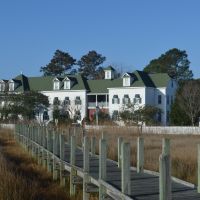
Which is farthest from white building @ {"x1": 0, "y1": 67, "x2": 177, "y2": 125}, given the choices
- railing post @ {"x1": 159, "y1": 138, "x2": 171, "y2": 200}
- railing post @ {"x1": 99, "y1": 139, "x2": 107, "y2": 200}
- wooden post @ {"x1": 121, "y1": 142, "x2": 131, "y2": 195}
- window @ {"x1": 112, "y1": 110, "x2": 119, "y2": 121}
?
railing post @ {"x1": 159, "y1": 138, "x2": 171, "y2": 200}

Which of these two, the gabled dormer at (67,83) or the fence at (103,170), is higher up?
the gabled dormer at (67,83)

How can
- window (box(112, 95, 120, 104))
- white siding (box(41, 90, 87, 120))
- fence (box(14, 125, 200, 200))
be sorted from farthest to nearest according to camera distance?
white siding (box(41, 90, 87, 120)) < window (box(112, 95, 120, 104)) < fence (box(14, 125, 200, 200))

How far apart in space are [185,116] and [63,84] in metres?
20.7

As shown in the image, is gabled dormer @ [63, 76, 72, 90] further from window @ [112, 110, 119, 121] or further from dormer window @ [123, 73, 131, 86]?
window @ [112, 110, 119, 121]

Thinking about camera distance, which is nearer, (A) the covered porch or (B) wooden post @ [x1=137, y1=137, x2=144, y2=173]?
(B) wooden post @ [x1=137, y1=137, x2=144, y2=173]

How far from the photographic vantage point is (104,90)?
71.5 m

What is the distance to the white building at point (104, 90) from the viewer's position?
220 feet

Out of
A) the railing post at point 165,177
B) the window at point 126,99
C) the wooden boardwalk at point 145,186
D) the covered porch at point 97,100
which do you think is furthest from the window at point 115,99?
the railing post at point 165,177

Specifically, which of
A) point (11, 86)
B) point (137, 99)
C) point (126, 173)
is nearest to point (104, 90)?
point (137, 99)

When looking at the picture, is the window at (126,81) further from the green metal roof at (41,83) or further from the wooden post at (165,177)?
the wooden post at (165,177)

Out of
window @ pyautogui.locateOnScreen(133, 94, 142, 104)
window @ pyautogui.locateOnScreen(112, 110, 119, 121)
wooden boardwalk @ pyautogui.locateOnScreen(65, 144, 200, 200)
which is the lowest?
wooden boardwalk @ pyautogui.locateOnScreen(65, 144, 200, 200)

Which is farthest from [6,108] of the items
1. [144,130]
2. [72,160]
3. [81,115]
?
[72,160]

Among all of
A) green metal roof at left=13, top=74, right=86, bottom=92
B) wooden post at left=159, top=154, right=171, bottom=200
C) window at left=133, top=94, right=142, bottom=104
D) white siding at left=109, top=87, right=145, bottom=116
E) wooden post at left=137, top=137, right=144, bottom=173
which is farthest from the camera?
green metal roof at left=13, top=74, right=86, bottom=92

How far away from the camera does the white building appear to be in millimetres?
67125
